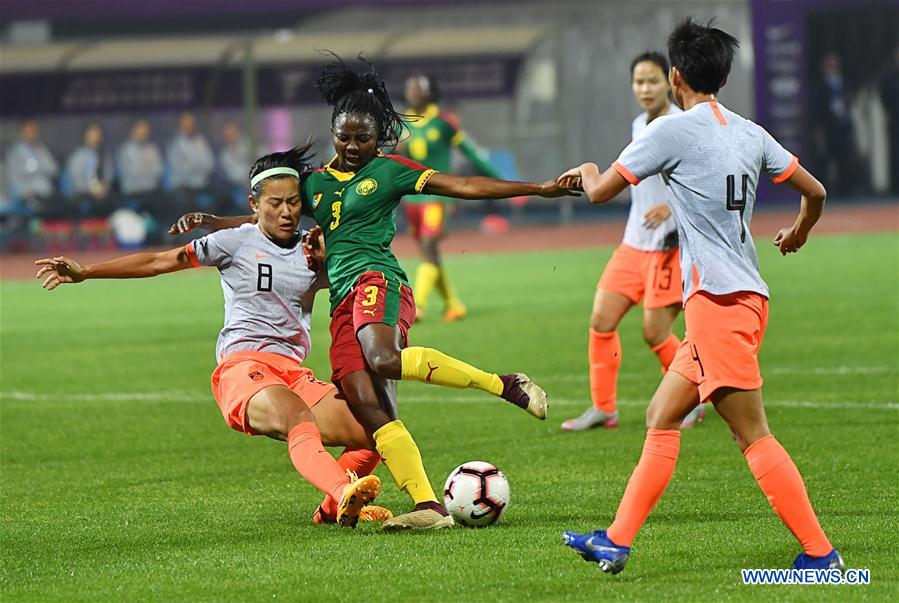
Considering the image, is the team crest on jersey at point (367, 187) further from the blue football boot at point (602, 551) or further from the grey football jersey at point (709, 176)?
the blue football boot at point (602, 551)

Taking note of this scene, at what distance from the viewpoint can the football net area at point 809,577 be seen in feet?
18.1

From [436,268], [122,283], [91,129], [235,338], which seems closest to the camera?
[235,338]

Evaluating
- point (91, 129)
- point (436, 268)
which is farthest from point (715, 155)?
point (91, 129)

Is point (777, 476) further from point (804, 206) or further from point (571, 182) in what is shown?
point (571, 182)

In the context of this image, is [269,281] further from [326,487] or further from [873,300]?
[873,300]

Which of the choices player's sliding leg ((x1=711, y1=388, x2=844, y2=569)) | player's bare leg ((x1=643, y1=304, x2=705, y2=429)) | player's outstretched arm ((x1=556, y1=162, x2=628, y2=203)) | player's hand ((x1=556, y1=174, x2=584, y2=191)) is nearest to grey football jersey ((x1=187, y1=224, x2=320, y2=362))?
player's hand ((x1=556, y1=174, x2=584, y2=191))

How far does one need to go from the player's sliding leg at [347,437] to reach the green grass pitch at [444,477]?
30cm

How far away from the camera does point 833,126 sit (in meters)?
33.3

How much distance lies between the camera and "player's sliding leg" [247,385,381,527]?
20.5 ft

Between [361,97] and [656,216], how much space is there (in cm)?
280

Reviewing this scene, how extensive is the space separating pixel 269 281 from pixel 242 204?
822 inches

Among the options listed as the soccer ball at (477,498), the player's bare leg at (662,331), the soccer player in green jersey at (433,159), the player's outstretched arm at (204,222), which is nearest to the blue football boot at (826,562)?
the soccer ball at (477,498)

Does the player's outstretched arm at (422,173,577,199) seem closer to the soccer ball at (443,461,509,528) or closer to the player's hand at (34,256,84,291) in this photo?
the soccer ball at (443,461,509,528)

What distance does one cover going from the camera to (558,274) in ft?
69.7
